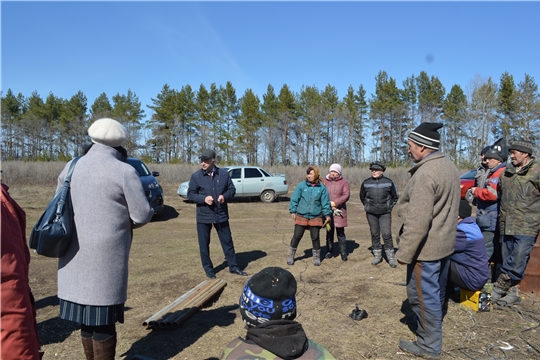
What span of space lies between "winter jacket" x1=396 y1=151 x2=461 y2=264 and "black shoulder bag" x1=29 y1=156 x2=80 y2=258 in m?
2.75

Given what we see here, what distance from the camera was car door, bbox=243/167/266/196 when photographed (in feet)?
58.5

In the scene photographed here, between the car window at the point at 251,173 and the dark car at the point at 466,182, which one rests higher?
the car window at the point at 251,173

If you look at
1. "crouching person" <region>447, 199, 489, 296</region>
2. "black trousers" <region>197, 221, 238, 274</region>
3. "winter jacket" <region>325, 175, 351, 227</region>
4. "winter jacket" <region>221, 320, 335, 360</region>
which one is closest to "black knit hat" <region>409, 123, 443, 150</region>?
"crouching person" <region>447, 199, 489, 296</region>

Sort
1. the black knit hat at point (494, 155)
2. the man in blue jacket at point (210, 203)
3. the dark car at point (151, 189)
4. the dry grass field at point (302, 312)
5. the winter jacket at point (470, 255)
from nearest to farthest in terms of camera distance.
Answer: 1. the dry grass field at point (302, 312)
2. the winter jacket at point (470, 255)
3. the black knit hat at point (494, 155)
4. the man in blue jacket at point (210, 203)
5. the dark car at point (151, 189)

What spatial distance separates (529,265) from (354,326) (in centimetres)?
274

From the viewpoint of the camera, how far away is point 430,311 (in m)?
3.70

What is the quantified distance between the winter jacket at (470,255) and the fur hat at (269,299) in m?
3.14

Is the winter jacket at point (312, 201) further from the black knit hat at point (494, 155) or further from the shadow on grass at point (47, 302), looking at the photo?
the shadow on grass at point (47, 302)

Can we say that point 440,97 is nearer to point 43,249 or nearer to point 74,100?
point 74,100

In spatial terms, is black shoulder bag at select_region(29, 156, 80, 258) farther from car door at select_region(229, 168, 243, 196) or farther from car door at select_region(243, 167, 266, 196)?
car door at select_region(243, 167, 266, 196)

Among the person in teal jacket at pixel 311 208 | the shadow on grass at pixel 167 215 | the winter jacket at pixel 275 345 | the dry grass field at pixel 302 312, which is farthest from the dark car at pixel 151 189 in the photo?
the winter jacket at pixel 275 345

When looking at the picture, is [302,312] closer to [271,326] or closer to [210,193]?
[210,193]

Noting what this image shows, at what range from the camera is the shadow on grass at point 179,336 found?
12.5 feet

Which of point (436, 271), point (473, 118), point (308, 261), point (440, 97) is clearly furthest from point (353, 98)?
point (436, 271)
